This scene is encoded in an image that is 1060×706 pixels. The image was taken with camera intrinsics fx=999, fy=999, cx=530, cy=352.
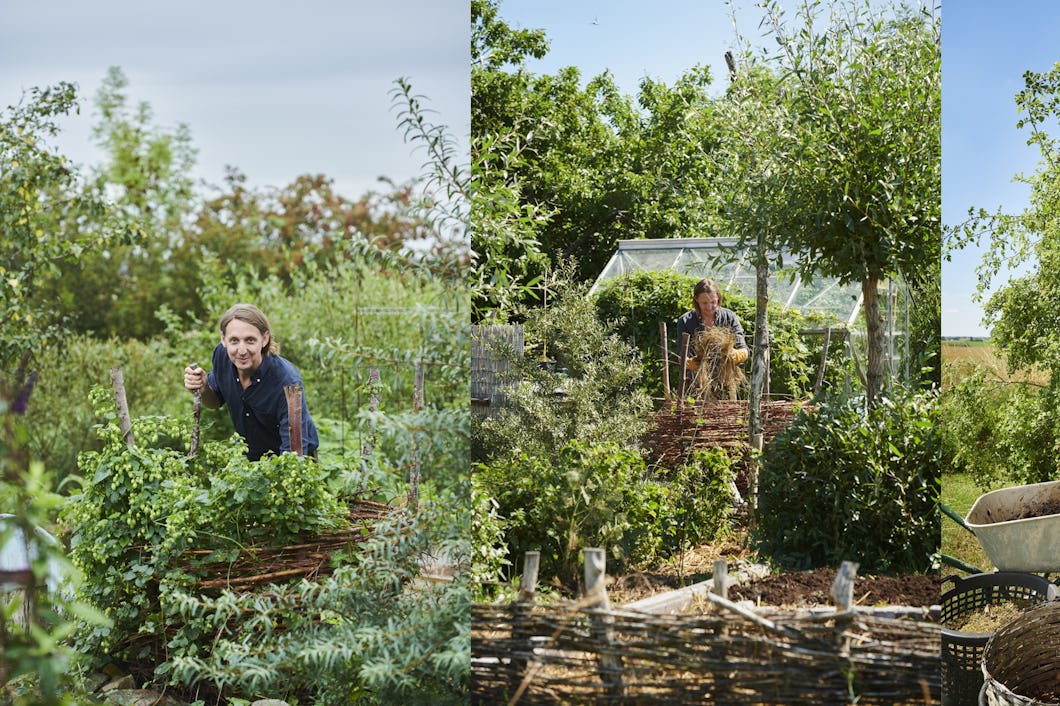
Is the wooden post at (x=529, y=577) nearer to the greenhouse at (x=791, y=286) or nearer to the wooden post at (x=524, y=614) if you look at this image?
the wooden post at (x=524, y=614)

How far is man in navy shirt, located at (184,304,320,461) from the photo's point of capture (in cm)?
448

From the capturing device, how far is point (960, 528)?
4055 millimetres

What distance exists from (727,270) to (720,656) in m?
1.47

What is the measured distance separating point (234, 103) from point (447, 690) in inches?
110

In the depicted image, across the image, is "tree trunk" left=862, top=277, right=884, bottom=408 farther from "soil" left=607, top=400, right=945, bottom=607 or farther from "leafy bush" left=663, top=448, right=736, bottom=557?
"leafy bush" left=663, top=448, right=736, bottom=557

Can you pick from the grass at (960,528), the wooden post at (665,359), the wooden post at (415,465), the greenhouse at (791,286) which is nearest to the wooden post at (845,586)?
the grass at (960,528)

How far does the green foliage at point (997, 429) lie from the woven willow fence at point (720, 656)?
78 centimetres

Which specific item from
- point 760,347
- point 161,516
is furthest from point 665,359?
point 161,516

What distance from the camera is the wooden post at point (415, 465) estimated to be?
413cm

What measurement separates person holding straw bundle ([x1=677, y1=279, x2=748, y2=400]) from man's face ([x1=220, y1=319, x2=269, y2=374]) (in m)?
1.92

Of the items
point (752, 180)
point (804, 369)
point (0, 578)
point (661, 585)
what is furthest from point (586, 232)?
point (0, 578)

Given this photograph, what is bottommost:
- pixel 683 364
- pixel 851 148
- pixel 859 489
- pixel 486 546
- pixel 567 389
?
pixel 486 546

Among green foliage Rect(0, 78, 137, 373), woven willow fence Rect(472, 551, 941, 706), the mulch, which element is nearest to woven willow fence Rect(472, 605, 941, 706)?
woven willow fence Rect(472, 551, 941, 706)

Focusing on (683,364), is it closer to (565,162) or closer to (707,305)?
(707,305)
